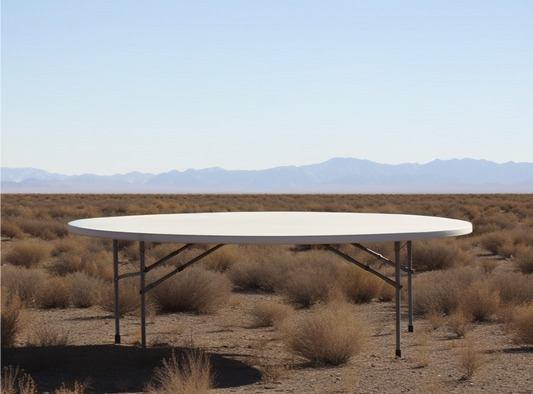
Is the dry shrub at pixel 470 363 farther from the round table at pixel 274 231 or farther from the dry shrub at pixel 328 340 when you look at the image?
the dry shrub at pixel 328 340

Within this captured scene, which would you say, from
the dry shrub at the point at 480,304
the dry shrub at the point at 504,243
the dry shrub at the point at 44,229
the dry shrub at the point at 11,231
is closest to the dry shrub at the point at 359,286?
the dry shrub at the point at 480,304

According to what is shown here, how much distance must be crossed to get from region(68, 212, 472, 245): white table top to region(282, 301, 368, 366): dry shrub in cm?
135

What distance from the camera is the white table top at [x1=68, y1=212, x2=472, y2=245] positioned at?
27.8ft

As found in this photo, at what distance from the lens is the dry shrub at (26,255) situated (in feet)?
70.6

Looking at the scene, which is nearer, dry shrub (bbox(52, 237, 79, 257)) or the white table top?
the white table top

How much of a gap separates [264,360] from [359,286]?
5960 mm

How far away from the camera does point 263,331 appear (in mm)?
12812

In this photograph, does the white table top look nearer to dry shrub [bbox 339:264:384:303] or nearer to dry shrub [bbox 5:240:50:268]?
dry shrub [bbox 339:264:384:303]

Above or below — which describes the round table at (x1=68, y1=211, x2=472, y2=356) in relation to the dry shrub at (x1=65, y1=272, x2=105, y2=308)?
above

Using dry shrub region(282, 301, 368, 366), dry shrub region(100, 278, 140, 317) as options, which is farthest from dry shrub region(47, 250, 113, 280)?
dry shrub region(282, 301, 368, 366)

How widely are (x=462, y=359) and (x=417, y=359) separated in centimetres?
107

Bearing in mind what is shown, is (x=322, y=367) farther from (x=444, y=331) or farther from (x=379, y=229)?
(x=444, y=331)

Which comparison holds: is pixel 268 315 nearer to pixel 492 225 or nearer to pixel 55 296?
pixel 55 296

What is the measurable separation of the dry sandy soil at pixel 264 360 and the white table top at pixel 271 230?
5.66 feet
